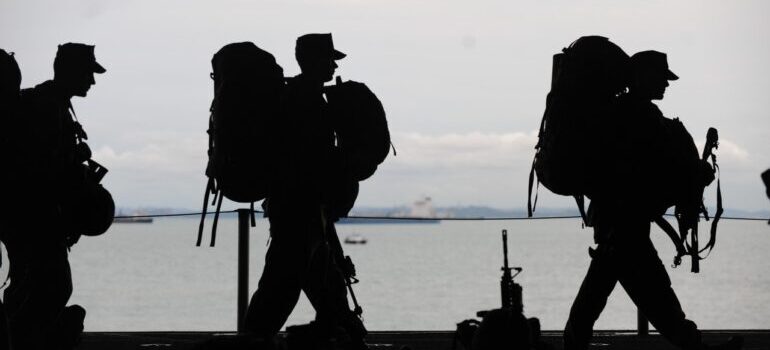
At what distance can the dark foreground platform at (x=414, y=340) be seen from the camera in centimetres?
1137

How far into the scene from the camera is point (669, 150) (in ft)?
28.9

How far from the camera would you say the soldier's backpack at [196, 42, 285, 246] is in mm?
8531

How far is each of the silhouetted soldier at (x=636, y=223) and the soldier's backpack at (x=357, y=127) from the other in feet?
5.43

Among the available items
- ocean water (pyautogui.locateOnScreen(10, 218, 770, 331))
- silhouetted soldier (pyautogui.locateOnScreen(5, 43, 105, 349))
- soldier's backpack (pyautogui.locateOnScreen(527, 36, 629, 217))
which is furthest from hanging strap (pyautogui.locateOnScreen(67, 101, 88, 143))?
ocean water (pyautogui.locateOnScreen(10, 218, 770, 331))

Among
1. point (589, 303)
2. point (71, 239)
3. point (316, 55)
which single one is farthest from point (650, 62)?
point (71, 239)

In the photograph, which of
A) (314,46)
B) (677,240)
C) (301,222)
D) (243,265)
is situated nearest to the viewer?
(301,222)

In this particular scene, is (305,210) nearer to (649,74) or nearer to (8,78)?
(8,78)

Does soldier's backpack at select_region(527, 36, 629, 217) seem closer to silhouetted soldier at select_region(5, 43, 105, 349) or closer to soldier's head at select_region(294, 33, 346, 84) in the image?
soldier's head at select_region(294, 33, 346, 84)

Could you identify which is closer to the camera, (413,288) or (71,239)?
(71,239)

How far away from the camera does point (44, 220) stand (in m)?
8.47

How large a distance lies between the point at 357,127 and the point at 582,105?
1.62 m

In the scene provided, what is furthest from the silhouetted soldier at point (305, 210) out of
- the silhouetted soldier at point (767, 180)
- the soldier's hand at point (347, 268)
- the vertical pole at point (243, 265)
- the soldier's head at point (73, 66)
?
the vertical pole at point (243, 265)

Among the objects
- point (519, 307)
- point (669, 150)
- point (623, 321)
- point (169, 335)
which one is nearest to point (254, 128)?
point (519, 307)

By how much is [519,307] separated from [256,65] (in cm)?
253
